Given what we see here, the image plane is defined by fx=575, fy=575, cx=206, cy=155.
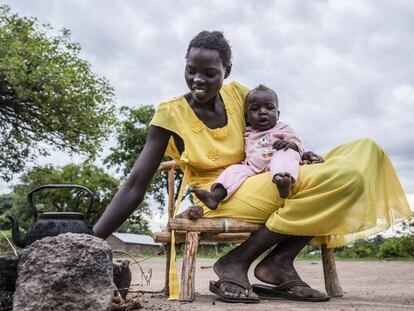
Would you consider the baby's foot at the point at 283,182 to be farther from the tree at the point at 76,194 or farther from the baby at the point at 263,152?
the tree at the point at 76,194

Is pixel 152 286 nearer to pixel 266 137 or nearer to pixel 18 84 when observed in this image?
pixel 266 137

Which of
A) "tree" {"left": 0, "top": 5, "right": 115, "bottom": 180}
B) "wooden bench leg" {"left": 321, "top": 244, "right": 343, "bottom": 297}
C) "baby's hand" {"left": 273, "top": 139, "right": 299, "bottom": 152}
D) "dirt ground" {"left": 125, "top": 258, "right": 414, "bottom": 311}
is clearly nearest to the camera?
"dirt ground" {"left": 125, "top": 258, "right": 414, "bottom": 311}

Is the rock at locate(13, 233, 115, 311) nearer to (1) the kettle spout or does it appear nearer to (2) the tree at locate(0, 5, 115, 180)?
(1) the kettle spout

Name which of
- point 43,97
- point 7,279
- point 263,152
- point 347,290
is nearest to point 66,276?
point 7,279

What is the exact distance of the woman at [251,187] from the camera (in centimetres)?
327

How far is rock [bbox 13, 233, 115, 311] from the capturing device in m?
2.43

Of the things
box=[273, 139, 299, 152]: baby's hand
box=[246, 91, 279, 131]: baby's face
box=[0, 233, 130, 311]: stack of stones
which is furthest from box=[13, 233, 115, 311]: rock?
box=[246, 91, 279, 131]: baby's face

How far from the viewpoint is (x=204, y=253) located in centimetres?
1337

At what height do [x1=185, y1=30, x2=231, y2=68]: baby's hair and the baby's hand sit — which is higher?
[x1=185, y1=30, x2=231, y2=68]: baby's hair

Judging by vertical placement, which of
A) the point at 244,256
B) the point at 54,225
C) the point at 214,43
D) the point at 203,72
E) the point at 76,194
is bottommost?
the point at 244,256

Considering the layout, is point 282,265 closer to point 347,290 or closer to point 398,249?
point 347,290

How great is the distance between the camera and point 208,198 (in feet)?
11.2

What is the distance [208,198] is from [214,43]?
3.10 feet

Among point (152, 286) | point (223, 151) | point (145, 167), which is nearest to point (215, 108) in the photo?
point (223, 151)
